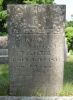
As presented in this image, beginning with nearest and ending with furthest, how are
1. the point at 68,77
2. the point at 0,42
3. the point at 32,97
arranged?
the point at 32,97 < the point at 68,77 < the point at 0,42

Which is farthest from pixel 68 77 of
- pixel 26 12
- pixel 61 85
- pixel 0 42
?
pixel 0 42

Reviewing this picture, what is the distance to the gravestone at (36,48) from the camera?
7113 mm

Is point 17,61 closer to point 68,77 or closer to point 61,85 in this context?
point 61,85

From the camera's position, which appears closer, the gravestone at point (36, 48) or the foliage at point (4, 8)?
the gravestone at point (36, 48)

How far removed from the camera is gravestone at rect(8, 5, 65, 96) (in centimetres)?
711

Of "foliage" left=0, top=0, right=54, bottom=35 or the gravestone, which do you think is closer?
the gravestone

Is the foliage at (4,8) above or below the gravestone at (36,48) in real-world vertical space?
below

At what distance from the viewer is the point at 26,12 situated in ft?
23.3

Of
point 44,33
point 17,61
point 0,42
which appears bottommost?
point 0,42

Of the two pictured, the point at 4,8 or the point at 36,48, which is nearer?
the point at 36,48

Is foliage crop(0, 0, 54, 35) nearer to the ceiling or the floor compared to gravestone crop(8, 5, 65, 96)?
nearer to the floor

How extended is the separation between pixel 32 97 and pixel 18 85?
46cm

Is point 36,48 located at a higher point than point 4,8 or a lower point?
higher

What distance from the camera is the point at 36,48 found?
7211 mm
